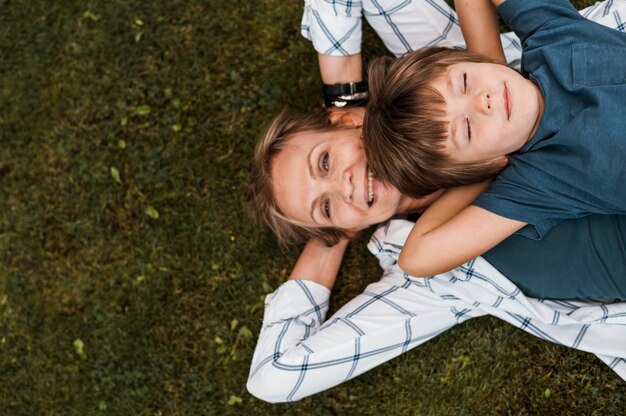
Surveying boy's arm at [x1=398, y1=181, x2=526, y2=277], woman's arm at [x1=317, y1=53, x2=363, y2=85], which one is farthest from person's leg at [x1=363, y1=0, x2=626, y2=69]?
boy's arm at [x1=398, y1=181, x2=526, y2=277]

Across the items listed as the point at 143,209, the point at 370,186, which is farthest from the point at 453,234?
the point at 143,209

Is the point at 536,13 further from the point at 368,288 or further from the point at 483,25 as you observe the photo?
the point at 368,288

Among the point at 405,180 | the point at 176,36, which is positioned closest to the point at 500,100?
the point at 405,180

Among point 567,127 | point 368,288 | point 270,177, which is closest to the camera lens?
point 567,127

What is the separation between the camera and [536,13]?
3.01 metres

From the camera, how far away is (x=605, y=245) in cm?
316

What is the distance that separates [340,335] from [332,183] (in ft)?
3.10

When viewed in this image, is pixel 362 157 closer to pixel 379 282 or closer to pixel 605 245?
pixel 379 282

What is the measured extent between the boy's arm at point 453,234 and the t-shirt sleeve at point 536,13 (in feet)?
2.78

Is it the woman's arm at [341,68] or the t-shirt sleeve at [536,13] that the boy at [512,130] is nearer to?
the t-shirt sleeve at [536,13]

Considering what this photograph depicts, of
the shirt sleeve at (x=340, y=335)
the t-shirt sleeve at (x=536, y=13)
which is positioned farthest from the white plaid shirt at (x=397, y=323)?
the t-shirt sleeve at (x=536, y=13)

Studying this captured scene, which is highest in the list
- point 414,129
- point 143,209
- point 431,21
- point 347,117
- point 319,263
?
point 431,21

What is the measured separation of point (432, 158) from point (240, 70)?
75.7 inches

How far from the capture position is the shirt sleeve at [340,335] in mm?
3506
